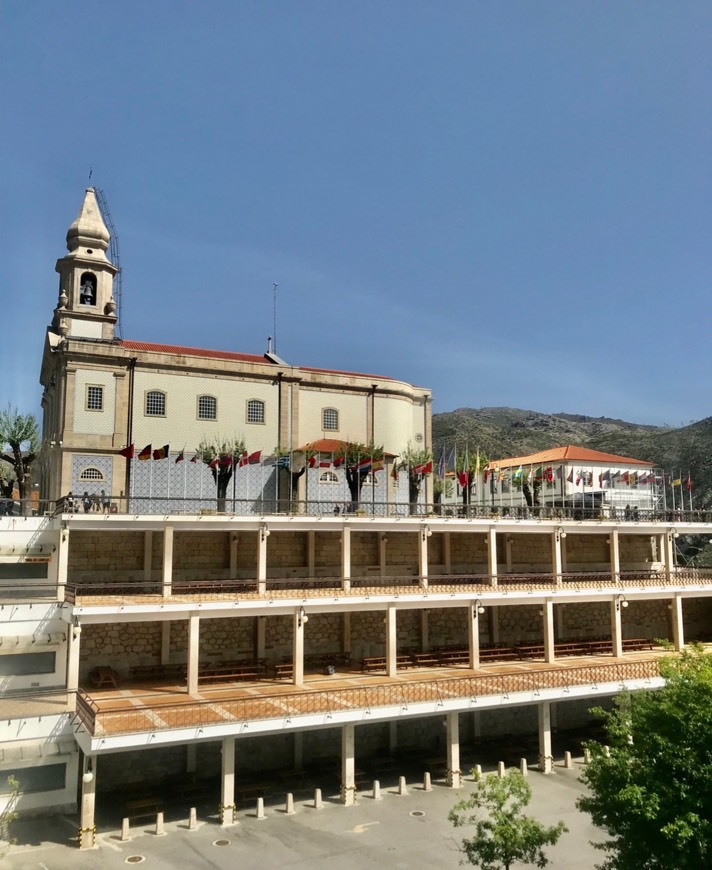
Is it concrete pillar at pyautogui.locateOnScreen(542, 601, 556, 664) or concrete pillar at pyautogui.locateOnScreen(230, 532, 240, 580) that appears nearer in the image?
concrete pillar at pyautogui.locateOnScreen(230, 532, 240, 580)

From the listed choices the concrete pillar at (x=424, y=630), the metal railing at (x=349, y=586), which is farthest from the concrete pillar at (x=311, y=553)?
the concrete pillar at (x=424, y=630)

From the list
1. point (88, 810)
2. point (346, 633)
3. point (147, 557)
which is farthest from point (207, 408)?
point (88, 810)

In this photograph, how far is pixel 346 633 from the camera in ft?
105

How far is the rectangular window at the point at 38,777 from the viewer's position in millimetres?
21484

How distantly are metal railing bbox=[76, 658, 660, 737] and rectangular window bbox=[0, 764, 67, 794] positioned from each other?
1.90 m

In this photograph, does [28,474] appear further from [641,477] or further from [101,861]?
[641,477]

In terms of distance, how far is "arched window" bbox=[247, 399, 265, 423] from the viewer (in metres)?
38.3

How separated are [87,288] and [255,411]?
1038 centimetres

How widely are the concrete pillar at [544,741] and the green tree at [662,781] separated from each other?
9933 millimetres

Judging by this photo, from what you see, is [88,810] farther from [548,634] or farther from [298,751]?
[548,634]

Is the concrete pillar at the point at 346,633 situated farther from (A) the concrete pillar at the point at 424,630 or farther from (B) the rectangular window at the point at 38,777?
(B) the rectangular window at the point at 38,777

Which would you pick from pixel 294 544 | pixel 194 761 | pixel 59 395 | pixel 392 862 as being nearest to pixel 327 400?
pixel 294 544

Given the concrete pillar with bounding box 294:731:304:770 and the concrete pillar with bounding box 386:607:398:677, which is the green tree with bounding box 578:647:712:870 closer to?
the concrete pillar with bounding box 386:607:398:677

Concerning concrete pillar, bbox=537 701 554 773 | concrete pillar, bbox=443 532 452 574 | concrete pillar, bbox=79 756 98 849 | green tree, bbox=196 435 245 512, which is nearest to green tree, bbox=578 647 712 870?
concrete pillar, bbox=537 701 554 773
